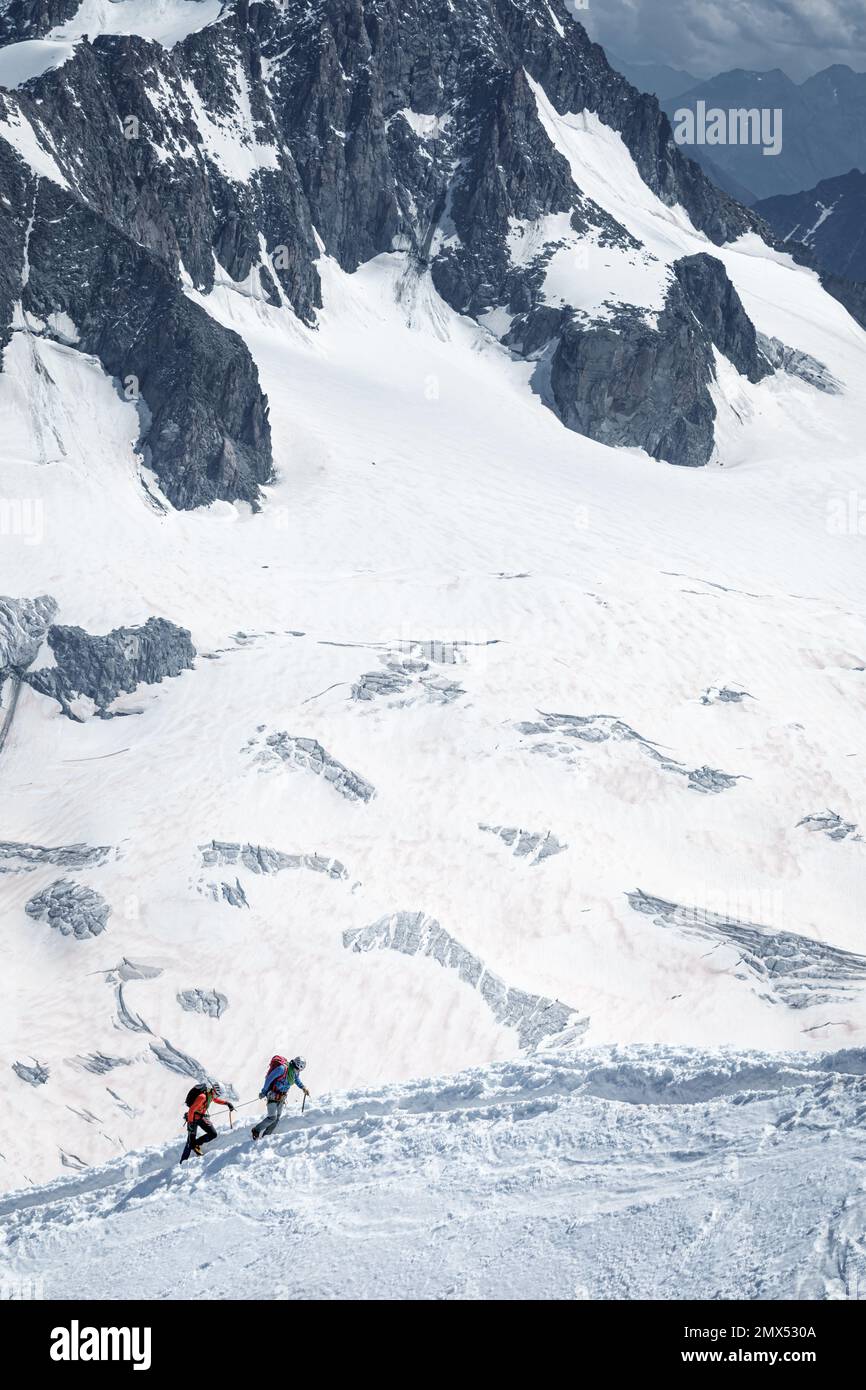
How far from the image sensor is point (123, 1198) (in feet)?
77.8

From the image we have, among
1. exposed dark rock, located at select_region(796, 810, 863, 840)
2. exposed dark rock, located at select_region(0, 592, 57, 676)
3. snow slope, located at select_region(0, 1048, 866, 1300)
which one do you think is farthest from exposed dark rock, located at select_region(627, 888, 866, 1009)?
exposed dark rock, located at select_region(0, 592, 57, 676)

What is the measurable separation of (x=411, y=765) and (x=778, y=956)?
18.6 metres

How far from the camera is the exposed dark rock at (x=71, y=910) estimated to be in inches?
1970

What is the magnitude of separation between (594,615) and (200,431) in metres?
28.0

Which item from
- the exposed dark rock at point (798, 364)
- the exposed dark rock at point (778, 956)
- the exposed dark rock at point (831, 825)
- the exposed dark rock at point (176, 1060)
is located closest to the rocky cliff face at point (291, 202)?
the exposed dark rock at point (798, 364)

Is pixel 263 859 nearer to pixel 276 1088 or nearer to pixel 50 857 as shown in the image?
pixel 50 857

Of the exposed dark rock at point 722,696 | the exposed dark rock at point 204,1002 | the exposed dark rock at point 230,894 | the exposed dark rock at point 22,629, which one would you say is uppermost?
the exposed dark rock at point 22,629

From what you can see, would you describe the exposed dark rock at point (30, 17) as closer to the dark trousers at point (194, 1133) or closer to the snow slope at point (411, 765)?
the snow slope at point (411, 765)

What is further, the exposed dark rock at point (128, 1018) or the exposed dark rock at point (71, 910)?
the exposed dark rock at point (71, 910)

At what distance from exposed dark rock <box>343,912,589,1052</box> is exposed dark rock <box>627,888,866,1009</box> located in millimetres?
7036

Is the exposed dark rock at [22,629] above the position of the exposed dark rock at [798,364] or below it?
above

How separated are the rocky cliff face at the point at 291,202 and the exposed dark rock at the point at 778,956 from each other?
43267 mm

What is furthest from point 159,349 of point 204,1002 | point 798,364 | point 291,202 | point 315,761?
point 798,364

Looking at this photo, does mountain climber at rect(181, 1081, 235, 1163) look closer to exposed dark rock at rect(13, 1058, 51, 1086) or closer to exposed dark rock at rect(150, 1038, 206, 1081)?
exposed dark rock at rect(150, 1038, 206, 1081)
